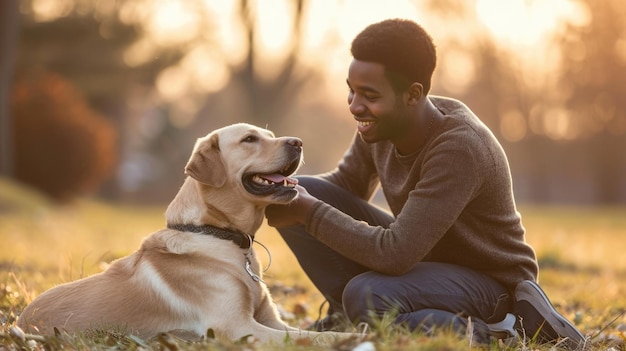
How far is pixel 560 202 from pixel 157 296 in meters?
40.5

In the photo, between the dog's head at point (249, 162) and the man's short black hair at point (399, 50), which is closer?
the man's short black hair at point (399, 50)

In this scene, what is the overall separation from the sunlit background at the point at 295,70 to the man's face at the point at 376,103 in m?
15.8

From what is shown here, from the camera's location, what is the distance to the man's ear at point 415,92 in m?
4.08

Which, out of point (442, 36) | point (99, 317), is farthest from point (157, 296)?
point (442, 36)

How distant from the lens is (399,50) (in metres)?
4.02

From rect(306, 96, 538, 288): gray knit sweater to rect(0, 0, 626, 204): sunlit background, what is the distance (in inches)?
622

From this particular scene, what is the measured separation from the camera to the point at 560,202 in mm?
41812

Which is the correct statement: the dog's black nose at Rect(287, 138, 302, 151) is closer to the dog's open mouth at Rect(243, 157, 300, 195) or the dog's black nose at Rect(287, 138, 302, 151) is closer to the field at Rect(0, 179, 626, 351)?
the dog's open mouth at Rect(243, 157, 300, 195)

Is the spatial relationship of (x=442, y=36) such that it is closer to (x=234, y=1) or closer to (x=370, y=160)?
(x=234, y=1)

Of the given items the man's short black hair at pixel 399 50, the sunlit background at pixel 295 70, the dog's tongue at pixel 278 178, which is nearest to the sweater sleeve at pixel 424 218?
the man's short black hair at pixel 399 50

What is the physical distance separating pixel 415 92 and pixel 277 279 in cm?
346

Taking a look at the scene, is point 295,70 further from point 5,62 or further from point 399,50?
point 399,50

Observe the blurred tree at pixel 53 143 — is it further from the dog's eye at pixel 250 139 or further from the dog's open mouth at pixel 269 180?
the dog's open mouth at pixel 269 180

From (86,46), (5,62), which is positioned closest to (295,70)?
(86,46)
